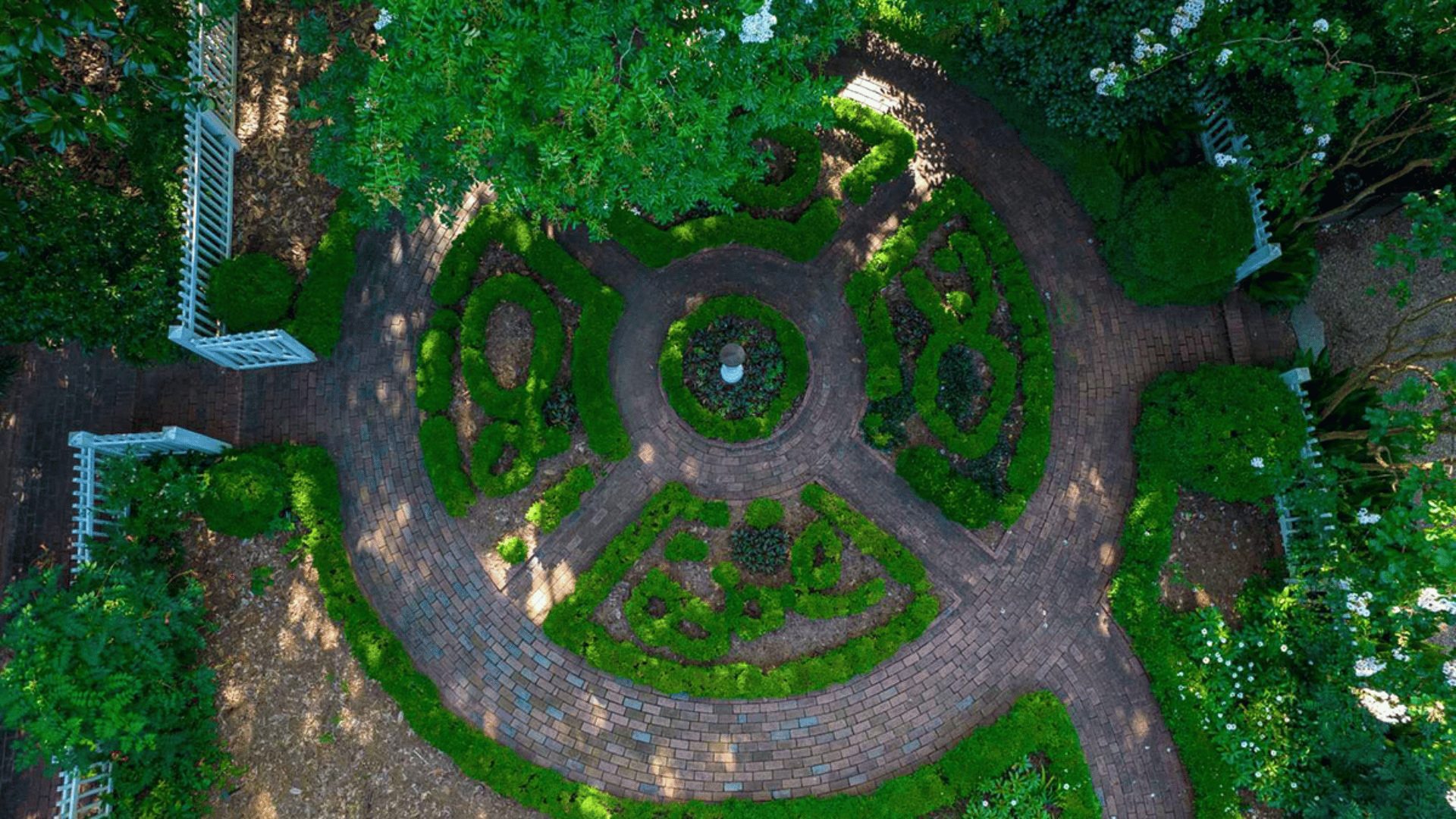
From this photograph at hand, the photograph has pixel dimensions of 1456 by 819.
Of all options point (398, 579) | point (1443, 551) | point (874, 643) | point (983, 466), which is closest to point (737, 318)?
point (983, 466)

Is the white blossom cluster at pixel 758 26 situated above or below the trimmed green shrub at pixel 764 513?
above

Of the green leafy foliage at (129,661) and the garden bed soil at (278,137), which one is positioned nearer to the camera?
the green leafy foliage at (129,661)

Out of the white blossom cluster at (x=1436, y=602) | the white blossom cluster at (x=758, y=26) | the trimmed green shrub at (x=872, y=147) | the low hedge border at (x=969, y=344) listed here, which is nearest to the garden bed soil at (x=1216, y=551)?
the low hedge border at (x=969, y=344)

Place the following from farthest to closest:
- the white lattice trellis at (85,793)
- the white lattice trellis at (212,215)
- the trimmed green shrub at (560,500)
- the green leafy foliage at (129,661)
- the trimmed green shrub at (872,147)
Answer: the trimmed green shrub at (872,147)
the trimmed green shrub at (560,500)
the white lattice trellis at (212,215)
the white lattice trellis at (85,793)
the green leafy foliage at (129,661)

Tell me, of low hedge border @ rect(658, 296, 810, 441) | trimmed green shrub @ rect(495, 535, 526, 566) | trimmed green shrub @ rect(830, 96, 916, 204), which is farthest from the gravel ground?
trimmed green shrub @ rect(495, 535, 526, 566)

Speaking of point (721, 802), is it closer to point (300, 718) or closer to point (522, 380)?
point (300, 718)

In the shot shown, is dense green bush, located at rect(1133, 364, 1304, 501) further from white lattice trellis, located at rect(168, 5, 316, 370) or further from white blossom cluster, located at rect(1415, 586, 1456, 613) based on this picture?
white lattice trellis, located at rect(168, 5, 316, 370)

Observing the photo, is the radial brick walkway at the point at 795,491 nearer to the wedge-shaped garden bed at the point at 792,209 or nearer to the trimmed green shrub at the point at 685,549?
the wedge-shaped garden bed at the point at 792,209
